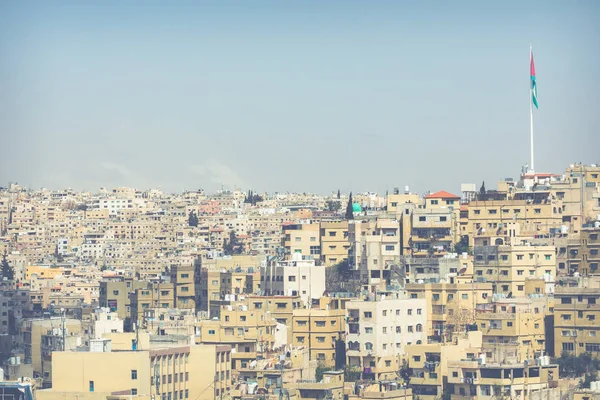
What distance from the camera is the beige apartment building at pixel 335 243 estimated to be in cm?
4847

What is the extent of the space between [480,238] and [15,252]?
41.8 meters

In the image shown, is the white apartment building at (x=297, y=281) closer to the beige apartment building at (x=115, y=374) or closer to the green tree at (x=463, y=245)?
the green tree at (x=463, y=245)

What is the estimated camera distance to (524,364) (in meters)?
35.9

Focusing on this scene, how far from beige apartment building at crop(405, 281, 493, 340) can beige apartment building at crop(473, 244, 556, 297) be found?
136 centimetres

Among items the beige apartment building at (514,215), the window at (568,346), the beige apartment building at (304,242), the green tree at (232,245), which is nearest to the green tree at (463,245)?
the beige apartment building at (514,215)

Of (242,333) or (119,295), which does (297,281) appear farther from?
(119,295)

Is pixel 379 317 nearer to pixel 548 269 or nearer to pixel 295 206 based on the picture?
pixel 548 269

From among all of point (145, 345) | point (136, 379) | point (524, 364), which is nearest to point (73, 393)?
point (136, 379)

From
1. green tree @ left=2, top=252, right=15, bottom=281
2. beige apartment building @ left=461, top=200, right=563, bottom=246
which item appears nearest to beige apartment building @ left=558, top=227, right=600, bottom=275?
beige apartment building @ left=461, top=200, right=563, bottom=246

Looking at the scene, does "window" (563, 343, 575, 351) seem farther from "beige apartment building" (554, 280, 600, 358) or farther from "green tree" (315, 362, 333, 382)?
"green tree" (315, 362, 333, 382)

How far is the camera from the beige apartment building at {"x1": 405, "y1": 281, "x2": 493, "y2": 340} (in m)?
41.0

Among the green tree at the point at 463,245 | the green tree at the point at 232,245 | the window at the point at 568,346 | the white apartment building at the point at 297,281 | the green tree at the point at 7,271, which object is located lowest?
the window at the point at 568,346

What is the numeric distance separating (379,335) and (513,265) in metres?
5.79

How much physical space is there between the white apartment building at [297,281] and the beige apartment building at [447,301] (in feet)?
11.2
